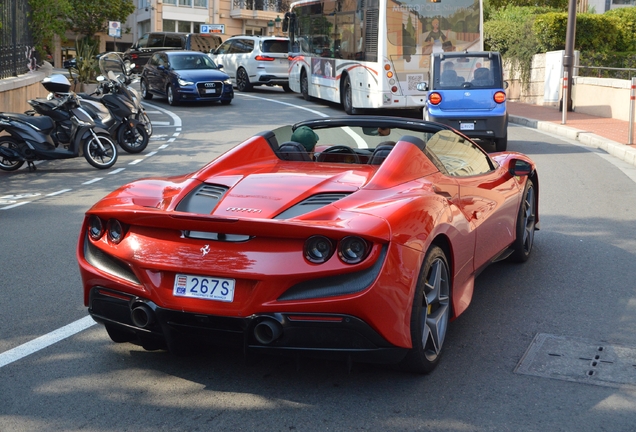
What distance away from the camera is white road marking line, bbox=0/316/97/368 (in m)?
4.91

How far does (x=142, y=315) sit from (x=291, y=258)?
827mm

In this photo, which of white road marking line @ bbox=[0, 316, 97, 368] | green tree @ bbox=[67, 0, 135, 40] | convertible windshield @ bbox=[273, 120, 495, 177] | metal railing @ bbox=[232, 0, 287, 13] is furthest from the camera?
metal railing @ bbox=[232, 0, 287, 13]

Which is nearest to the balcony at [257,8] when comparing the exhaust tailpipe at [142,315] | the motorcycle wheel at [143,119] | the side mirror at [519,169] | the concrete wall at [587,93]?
the concrete wall at [587,93]

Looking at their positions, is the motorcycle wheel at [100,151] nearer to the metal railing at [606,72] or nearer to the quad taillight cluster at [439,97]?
the quad taillight cluster at [439,97]

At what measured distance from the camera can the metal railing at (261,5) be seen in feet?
216

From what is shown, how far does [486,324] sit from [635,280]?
176cm

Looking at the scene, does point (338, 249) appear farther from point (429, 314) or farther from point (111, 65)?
point (111, 65)

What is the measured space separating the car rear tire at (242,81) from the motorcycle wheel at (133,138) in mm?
15861

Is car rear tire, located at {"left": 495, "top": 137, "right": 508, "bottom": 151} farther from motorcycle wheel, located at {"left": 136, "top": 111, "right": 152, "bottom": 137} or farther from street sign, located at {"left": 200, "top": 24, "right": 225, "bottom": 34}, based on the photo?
street sign, located at {"left": 200, "top": 24, "right": 225, "bottom": 34}

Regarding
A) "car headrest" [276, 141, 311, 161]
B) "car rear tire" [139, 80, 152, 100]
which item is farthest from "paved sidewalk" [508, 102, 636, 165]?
"car rear tire" [139, 80, 152, 100]

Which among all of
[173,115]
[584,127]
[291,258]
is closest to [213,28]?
[173,115]

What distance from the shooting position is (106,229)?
15.1ft

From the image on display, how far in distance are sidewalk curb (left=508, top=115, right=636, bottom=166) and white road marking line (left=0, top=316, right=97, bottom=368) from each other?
11276mm

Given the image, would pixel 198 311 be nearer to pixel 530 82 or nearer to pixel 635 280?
pixel 635 280
